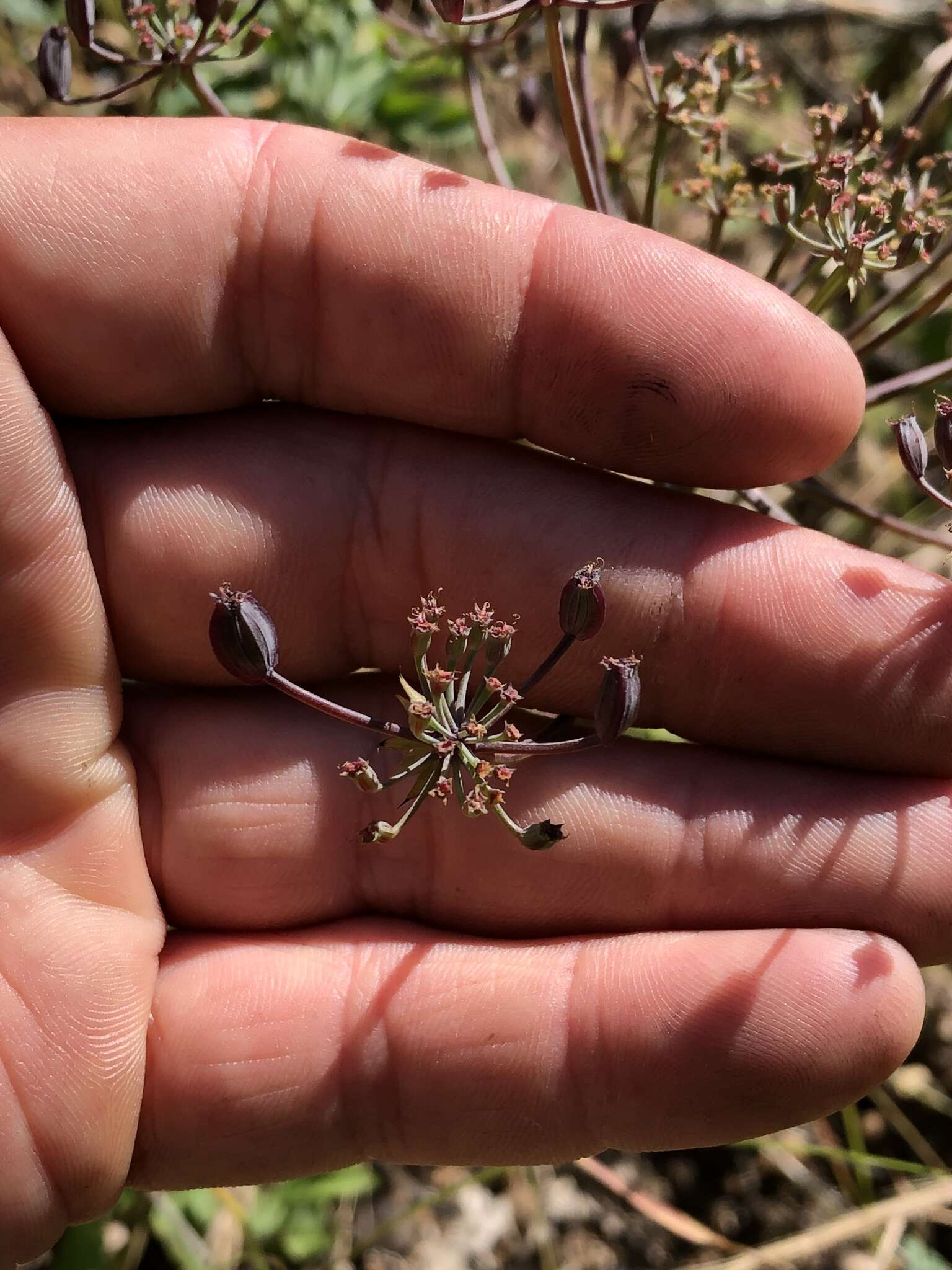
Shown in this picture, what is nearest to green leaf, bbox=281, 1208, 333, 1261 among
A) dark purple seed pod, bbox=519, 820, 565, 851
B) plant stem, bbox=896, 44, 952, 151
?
dark purple seed pod, bbox=519, 820, 565, 851

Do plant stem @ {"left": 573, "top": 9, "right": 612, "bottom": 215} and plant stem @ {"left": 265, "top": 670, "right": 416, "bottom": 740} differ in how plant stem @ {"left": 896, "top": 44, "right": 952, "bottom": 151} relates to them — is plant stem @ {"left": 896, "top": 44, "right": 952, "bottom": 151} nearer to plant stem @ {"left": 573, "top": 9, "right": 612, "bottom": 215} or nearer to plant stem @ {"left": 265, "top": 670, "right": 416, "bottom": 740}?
plant stem @ {"left": 573, "top": 9, "right": 612, "bottom": 215}

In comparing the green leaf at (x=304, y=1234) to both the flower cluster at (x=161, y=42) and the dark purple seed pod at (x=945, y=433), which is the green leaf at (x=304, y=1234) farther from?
the flower cluster at (x=161, y=42)

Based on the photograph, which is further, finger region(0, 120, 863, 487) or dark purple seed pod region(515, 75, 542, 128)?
dark purple seed pod region(515, 75, 542, 128)

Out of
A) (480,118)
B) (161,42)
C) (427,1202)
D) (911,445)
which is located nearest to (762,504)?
(911,445)

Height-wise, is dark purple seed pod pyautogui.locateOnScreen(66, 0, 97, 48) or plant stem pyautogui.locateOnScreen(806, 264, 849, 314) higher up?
dark purple seed pod pyautogui.locateOnScreen(66, 0, 97, 48)

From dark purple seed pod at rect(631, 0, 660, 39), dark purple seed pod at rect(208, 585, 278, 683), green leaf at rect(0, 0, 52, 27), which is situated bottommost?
dark purple seed pod at rect(208, 585, 278, 683)

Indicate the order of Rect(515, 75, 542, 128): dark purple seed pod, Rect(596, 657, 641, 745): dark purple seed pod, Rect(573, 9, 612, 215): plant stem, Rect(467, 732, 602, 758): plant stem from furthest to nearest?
Rect(515, 75, 542, 128): dark purple seed pod
Rect(573, 9, 612, 215): plant stem
Rect(467, 732, 602, 758): plant stem
Rect(596, 657, 641, 745): dark purple seed pod

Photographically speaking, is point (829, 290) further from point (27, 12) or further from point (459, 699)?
point (27, 12)
